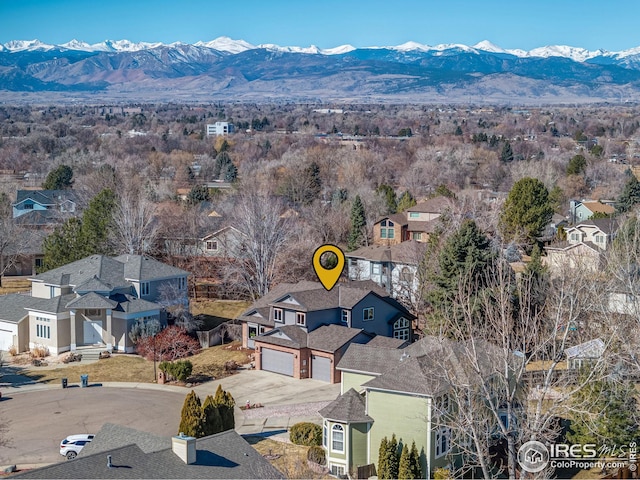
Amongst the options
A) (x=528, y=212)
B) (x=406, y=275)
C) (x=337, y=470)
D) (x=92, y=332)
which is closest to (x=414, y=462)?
(x=337, y=470)

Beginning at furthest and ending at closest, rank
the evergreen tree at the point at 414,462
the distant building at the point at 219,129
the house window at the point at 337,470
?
the distant building at the point at 219,129
the house window at the point at 337,470
the evergreen tree at the point at 414,462

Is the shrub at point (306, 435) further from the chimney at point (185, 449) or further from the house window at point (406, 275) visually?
the house window at point (406, 275)

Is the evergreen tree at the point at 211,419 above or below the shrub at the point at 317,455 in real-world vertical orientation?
above

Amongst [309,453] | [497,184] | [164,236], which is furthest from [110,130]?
[309,453]

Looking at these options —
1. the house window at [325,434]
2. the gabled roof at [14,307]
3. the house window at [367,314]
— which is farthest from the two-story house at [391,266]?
the gabled roof at [14,307]

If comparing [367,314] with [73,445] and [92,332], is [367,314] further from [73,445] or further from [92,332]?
[73,445]

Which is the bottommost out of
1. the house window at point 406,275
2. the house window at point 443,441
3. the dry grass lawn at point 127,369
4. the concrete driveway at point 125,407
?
the dry grass lawn at point 127,369

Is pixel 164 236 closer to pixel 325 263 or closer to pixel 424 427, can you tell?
pixel 325 263

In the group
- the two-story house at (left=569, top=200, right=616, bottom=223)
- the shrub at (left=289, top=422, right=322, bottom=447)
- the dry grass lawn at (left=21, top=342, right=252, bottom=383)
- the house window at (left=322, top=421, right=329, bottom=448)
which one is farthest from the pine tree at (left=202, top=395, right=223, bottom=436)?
the two-story house at (left=569, top=200, right=616, bottom=223)

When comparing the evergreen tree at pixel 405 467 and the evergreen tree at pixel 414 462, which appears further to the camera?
the evergreen tree at pixel 414 462
